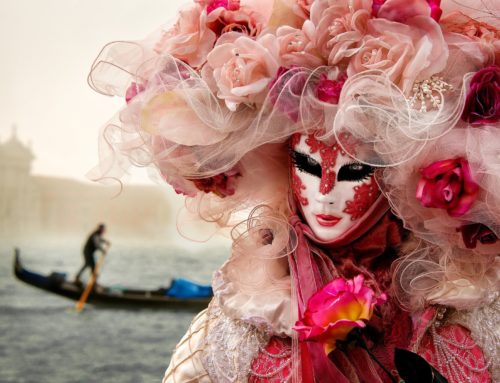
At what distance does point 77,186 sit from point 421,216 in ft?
6.81

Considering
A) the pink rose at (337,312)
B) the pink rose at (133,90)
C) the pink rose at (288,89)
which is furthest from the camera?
the pink rose at (133,90)

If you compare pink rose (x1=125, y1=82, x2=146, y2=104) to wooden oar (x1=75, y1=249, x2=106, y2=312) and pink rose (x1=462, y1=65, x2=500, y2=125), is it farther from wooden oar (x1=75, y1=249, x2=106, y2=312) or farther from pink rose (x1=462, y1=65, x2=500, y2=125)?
wooden oar (x1=75, y1=249, x2=106, y2=312)

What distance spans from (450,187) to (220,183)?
0.39 meters

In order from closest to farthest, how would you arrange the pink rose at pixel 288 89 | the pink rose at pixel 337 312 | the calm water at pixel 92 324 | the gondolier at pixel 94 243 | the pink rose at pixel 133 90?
the pink rose at pixel 337 312
the pink rose at pixel 288 89
the pink rose at pixel 133 90
the calm water at pixel 92 324
the gondolier at pixel 94 243

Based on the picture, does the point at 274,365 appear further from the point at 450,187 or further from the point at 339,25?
the point at 339,25

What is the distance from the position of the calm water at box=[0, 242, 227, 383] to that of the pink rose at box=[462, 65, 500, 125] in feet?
6.51

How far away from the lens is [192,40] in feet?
3.50

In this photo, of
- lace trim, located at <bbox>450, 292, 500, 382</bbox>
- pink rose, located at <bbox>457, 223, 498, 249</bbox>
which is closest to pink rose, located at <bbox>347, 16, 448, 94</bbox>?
pink rose, located at <bbox>457, 223, 498, 249</bbox>

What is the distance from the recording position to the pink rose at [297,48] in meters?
1.00

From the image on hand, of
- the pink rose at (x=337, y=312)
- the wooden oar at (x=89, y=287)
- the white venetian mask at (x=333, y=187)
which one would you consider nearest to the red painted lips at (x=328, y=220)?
the white venetian mask at (x=333, y=187)

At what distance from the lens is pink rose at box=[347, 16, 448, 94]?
3.02 ft

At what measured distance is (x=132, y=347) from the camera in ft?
8.97

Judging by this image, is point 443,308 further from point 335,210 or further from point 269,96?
point 269,96

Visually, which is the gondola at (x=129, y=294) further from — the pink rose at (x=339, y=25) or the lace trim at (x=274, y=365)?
the pink rose at (x=339, y=25)
